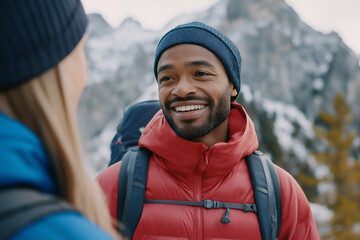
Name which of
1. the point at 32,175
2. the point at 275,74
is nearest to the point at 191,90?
the point at 32,175

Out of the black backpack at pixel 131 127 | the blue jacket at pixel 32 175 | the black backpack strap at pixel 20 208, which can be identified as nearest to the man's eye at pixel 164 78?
the black backpack at pixel 131 127

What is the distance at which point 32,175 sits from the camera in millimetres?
701

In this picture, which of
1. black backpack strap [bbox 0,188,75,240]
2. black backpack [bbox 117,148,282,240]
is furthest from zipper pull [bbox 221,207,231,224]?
black backpack strap [bbox 0,188,75,240]

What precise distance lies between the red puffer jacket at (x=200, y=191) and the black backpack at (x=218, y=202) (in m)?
0.04

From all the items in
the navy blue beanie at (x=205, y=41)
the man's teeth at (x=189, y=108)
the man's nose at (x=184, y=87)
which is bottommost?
the man's teeth at (x=189, y=108)

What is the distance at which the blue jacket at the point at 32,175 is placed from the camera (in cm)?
65

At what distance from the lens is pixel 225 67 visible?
2.20 metres

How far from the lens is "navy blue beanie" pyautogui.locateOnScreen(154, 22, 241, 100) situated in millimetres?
2102

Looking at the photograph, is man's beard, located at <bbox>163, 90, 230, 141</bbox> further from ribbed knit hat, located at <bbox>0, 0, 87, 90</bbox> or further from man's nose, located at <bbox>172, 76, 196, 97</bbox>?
ribbed knit hat, located at <bbox>0, 0, 87, 90</bbox>

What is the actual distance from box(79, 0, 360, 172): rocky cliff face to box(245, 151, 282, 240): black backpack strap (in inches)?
2176

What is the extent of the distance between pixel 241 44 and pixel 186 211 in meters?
72.7

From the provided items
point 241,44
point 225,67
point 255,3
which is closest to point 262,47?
point 241,44

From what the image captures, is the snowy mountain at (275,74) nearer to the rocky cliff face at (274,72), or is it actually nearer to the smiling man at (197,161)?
the rocky cliff face at (274,72)

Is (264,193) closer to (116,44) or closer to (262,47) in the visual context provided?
(262,47)
